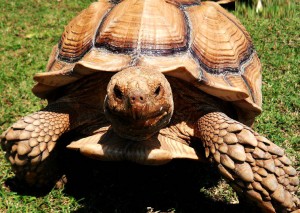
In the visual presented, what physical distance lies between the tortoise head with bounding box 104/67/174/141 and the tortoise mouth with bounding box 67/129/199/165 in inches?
4.8

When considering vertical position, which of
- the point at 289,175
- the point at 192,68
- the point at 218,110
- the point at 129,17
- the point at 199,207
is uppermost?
the point at 129,17

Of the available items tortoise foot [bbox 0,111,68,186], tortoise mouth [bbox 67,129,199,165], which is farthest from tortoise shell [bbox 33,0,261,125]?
tortoise mouth [bbox 67,129,199,165]

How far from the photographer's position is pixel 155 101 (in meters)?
2.15

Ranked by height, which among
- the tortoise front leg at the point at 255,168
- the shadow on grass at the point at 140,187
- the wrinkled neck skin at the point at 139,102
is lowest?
the shadow on grass at the point at 140,187

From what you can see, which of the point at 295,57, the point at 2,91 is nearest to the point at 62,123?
the point at 2,91

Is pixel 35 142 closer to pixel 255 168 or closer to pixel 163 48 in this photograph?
pixel 163 48

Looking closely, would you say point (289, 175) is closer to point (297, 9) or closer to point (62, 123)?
point (62, 123)

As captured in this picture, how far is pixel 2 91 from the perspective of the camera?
14.2 ft

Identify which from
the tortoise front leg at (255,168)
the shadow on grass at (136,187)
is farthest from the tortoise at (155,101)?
the shadow on grass at (136,187)

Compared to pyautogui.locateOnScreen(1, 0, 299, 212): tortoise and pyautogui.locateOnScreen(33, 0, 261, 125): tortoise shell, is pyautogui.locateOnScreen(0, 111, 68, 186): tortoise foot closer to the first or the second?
pyautogui.locateOnScreen(1, 0, 299, 212): tortoise

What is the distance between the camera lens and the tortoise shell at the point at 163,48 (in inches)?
102

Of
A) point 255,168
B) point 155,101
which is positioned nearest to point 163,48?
point 155,101

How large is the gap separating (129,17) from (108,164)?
114cm

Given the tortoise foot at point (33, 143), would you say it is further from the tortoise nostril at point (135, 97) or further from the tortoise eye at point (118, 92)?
the tortoise nostril at point (135, 97)
